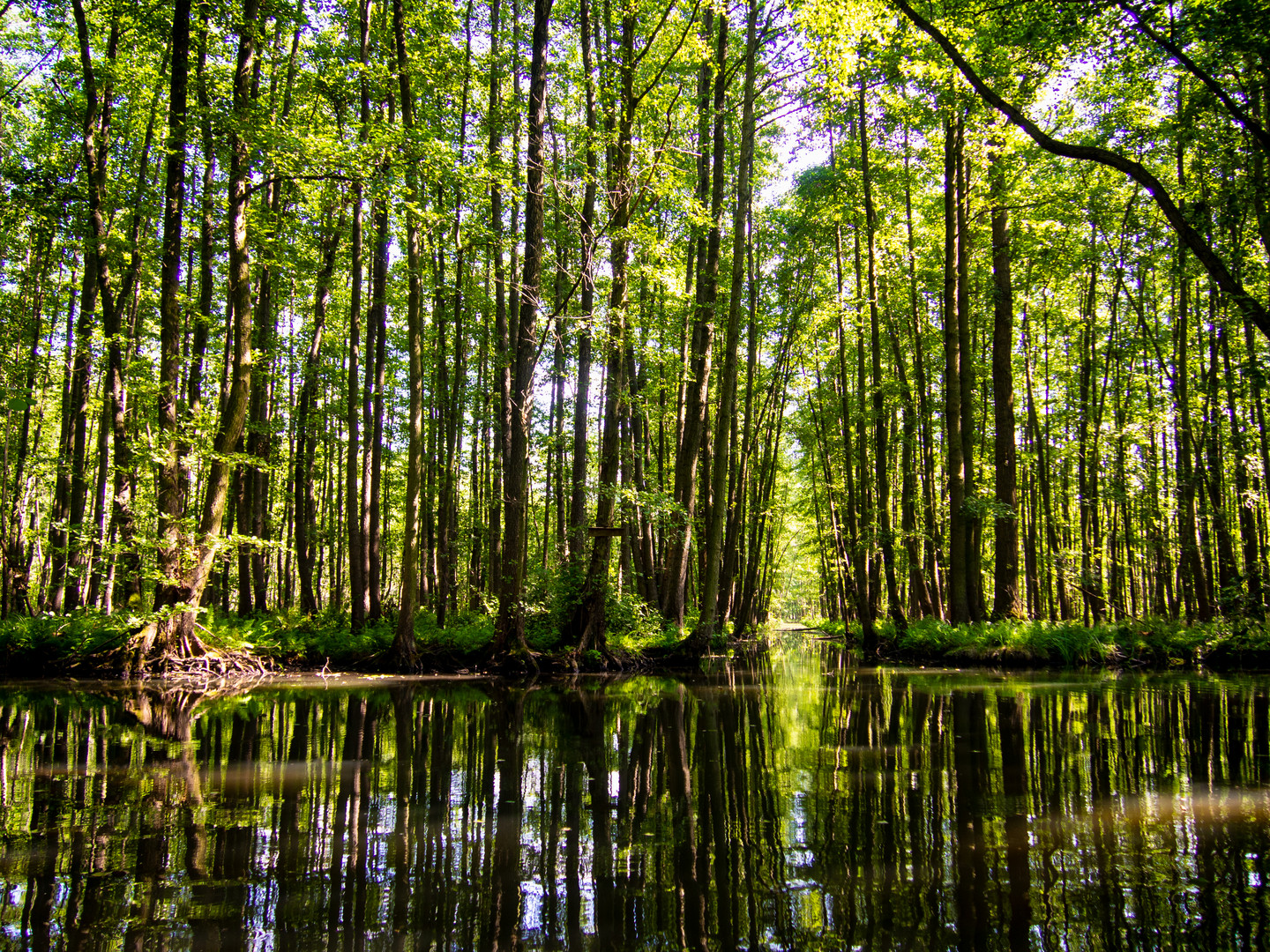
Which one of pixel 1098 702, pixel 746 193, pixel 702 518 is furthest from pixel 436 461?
pixel 1098 702

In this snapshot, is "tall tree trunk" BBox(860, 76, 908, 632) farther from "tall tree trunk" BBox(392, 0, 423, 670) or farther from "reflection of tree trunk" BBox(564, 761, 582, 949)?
"reflection of tree trunk" BBox(564, 761, 582, 949)

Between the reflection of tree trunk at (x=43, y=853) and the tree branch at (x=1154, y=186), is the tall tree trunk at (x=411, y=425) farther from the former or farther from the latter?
the tree branch at (x=1154, y=186)

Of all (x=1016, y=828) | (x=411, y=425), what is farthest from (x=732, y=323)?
(x=1016, y=828)

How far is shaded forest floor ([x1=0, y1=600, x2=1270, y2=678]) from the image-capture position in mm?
11039

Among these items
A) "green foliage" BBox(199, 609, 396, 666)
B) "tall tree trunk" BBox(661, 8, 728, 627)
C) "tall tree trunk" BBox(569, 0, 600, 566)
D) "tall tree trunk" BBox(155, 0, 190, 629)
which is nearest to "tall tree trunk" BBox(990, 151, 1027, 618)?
"tall tree trunk" BBox(661, 8, 728, 627)

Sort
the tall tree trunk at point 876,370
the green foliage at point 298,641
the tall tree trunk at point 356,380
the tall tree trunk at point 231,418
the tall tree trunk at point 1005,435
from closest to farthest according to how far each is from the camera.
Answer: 1. the tall tree trunk at point 231,418
2. the green foliage at point 298,641
3. the tall tree trunk at point 356,380
4. the tall tree trunk at point 1005,435
5. the tall tree trunk at point 876,370

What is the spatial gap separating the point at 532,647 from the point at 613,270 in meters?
7.37

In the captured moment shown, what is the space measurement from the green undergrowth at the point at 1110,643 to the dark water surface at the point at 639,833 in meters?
6.37

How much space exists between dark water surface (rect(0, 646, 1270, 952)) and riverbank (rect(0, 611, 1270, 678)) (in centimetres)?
515

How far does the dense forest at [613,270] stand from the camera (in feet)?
35.5

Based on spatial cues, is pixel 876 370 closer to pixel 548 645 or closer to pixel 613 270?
pixel 613 270

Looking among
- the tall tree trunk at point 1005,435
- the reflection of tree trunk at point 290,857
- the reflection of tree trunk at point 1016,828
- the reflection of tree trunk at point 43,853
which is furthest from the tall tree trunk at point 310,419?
A: the reflection of tree trunk at point 1016,828

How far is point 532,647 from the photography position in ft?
43.7

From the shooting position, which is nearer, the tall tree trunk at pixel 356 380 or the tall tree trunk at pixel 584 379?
the tall tree trunk at pixel 584 379
